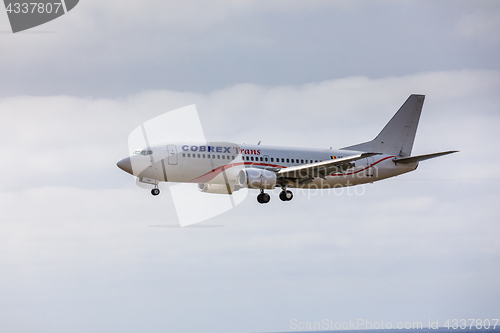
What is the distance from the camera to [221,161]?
5525 cm

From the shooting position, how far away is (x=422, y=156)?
60094 mm

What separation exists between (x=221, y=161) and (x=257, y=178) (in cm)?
366

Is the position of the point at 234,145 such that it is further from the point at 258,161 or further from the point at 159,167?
the point at 159,167

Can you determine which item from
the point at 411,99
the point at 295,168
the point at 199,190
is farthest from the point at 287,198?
the point at 411,99

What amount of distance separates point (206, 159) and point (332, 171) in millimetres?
11586

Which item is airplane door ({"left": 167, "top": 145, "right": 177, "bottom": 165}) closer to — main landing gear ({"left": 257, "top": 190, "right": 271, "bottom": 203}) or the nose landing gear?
main landing gear ({"left": 257, "top": 190, "right": 271, "bottom": 203})

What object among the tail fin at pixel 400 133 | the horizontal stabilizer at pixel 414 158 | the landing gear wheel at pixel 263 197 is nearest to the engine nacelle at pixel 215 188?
the landing gear wheel at pixel 263 197

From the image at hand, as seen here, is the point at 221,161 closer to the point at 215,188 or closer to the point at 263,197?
the point at 263,197

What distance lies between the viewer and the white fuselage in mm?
53469

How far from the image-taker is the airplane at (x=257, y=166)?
176 ft

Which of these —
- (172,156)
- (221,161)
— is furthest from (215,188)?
(172,156)

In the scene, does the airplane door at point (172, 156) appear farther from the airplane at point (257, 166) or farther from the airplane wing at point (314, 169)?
the airplane wing at point (314, 169)

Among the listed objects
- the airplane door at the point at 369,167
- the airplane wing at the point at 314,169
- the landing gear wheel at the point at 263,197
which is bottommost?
the airplane door at the point at 369,167

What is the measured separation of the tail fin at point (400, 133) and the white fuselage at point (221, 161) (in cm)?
476
